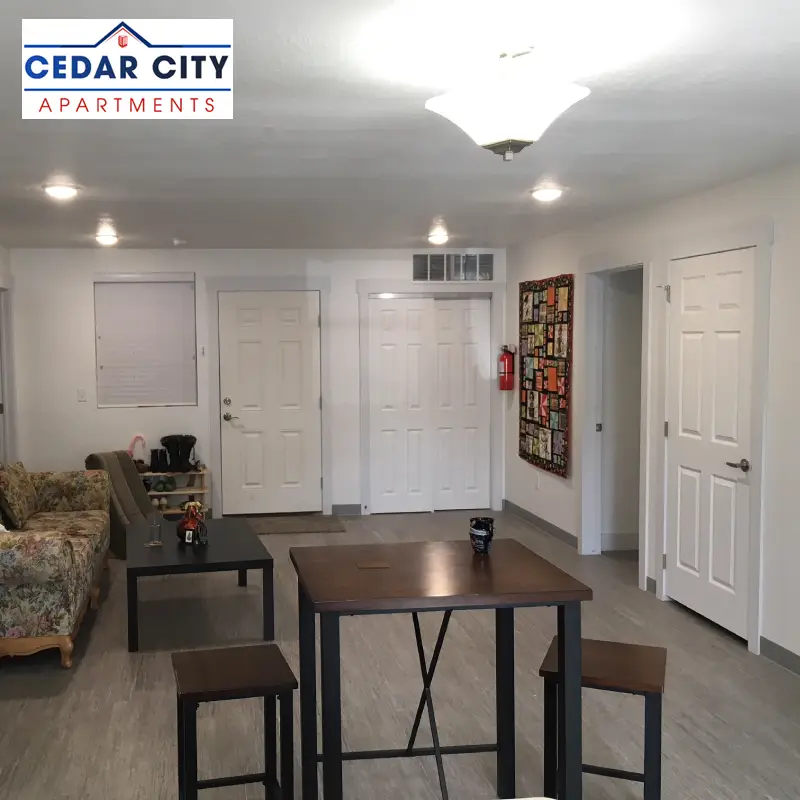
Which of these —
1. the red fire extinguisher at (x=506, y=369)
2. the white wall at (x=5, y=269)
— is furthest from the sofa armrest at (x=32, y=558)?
the red fire extinguisher at (x=506, y=369)

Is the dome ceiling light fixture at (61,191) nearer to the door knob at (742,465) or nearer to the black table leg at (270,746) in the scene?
the black table leg at (270,746)

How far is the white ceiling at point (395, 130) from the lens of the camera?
2.19 m

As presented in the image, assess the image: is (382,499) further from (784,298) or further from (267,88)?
(267,88)

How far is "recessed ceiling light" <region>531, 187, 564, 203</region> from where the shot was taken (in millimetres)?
4605

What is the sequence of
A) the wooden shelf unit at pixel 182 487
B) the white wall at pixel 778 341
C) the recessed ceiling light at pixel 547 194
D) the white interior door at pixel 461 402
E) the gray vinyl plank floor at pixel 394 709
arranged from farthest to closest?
the white interior door at pixel 461 402
the wooden shelf unit at pixel 182 487
the recessed ceiling light at pixel 547 194
the white wall at pixel 778 341
the gray vinyl plank floor at pixel 394 709

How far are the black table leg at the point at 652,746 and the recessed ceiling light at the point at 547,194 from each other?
2.81 m

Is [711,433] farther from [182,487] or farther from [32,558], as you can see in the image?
[182,487]

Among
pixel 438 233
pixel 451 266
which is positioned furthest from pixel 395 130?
pixel 451 266

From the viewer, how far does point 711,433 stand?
4551 mm

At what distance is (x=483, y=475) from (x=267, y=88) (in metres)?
5.45

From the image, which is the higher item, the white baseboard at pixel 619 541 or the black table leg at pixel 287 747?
the black table leg at pixel 287 747

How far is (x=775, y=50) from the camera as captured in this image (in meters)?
2.41

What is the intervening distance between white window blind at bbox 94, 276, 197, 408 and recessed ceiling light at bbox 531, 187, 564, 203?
11.3ft

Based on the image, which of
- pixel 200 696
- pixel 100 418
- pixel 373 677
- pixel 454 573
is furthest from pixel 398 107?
pixel 100 418
